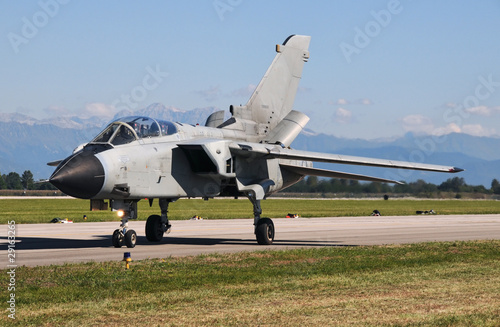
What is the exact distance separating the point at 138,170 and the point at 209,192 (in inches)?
127

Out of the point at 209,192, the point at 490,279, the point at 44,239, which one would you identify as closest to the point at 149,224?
the point at 209,192

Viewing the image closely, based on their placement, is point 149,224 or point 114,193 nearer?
point 114,193

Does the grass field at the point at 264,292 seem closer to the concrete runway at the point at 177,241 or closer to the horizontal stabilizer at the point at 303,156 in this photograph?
the concrete runway at the point at 177,241

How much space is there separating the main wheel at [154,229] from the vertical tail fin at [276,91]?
14.5 feet

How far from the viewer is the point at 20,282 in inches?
461

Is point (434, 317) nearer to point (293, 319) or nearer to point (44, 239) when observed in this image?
point (293, 319)

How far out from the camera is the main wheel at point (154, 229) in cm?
2139

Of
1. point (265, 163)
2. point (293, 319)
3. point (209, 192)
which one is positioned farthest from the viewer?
point (265, 163)

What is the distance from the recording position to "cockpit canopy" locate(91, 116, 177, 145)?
17344 mm

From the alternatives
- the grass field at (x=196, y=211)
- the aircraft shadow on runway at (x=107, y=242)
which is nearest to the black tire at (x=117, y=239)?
the aircraft shadow on runway at (x=107, y=242)

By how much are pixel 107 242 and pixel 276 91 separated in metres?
8.13

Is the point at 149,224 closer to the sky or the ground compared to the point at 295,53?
closer to the ground

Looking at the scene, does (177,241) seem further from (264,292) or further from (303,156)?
(264,292)

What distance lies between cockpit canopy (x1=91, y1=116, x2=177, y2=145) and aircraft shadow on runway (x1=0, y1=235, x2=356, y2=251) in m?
3.66
